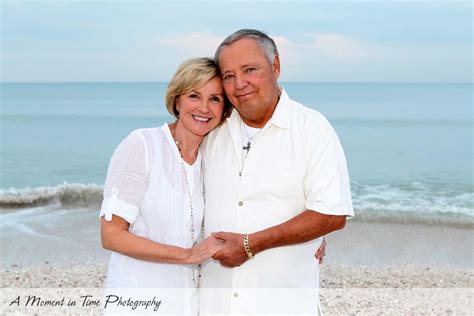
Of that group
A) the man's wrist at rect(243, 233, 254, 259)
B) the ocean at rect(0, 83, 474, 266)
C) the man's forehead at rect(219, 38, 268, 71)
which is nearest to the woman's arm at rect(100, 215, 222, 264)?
the man's wrist at rect(243, 233, 254, 259)

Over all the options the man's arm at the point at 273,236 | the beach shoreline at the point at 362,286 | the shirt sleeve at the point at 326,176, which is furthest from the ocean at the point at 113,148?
the shirt sleeve at the point at 326,176

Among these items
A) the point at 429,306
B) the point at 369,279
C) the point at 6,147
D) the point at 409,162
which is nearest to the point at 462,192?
the point at 409,162

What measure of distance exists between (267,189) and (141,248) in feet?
2.51

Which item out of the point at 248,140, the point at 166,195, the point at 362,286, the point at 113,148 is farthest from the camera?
the point at 113,148

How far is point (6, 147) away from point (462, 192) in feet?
63.5

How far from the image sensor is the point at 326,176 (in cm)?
342

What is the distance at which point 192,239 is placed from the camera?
3.49 m

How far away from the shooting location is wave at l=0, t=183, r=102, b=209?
50.6 feet

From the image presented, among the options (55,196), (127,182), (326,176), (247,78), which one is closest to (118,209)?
(127,182)

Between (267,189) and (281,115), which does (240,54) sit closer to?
(281,115)

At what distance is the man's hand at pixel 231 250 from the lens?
3402 mm

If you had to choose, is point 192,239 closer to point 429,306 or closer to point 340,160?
point 340,160

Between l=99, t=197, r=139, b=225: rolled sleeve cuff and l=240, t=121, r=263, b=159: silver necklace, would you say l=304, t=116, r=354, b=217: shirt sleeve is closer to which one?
l=240, t=121, r=263, b=159: silver necklace

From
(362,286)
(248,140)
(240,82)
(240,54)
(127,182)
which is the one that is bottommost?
(362,286)
